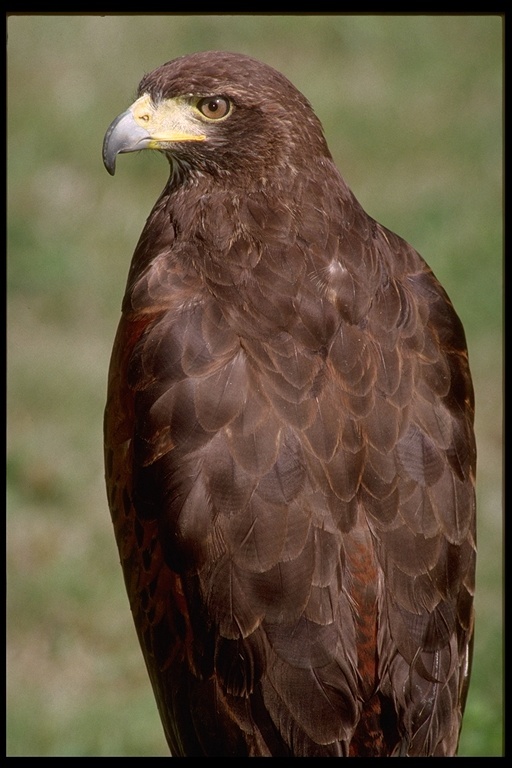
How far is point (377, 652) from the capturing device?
348 centimetres

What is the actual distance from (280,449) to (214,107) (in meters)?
1.07

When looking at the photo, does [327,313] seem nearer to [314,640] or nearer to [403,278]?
[403,278]

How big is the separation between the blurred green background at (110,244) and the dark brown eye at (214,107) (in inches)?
106

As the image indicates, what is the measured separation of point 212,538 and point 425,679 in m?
0.73

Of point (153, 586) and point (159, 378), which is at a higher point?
point (159, 378)

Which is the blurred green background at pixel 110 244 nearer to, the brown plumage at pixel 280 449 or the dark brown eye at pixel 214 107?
the brown plumage at pixel 280 449

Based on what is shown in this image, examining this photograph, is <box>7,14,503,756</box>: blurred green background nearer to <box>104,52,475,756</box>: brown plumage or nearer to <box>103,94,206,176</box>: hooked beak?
<box>104,52,475,756</box>: brown plumage

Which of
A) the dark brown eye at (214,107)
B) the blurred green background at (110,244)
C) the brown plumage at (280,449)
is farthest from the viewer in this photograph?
the blurred green background at (110,244)

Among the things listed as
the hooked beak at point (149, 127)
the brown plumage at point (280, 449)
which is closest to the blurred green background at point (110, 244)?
the brown plumage at point (280, 449)

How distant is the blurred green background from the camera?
6.23 metres

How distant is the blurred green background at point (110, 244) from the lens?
623cm

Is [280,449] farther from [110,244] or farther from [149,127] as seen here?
[110,244]
